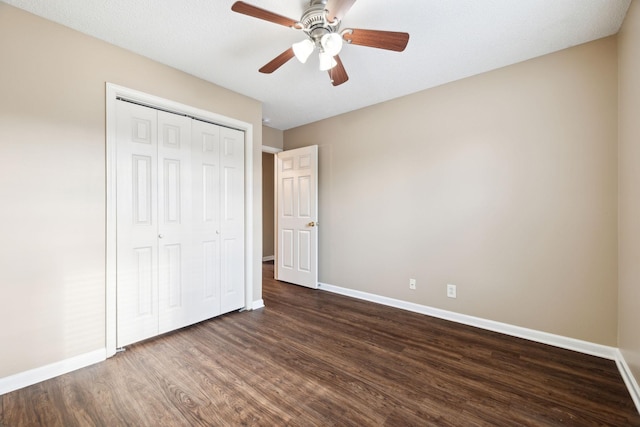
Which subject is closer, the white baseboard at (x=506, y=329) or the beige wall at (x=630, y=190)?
the beige wall at (x=630, y=190)

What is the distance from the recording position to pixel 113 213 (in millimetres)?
2172

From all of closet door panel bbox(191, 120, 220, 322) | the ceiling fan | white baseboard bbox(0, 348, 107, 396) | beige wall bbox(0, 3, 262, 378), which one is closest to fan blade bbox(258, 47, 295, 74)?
the ceiling fan

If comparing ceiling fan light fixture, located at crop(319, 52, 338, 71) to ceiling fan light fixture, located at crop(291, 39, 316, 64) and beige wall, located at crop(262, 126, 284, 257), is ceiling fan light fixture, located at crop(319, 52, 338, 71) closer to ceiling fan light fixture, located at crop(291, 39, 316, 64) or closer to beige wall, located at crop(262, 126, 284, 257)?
ceiling fan light fixture, located at crop(291, 39, 316, 64)

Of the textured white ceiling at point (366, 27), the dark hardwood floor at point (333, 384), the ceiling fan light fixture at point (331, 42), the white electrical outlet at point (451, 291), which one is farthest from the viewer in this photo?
the white electrical outlet at point (451, 291)

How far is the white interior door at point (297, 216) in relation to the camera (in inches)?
155

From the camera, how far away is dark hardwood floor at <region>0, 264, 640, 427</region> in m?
1.53

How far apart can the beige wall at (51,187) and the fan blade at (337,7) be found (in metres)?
1.83

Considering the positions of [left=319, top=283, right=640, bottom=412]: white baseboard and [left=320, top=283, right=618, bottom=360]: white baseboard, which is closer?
[left=319, top=283, right=640, bottom=412]: white baseboard

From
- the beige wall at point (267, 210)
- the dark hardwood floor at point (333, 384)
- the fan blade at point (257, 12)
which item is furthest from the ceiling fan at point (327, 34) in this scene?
the beige wall at point (267, 210)

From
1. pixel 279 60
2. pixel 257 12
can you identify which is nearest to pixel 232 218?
pixel 279 60

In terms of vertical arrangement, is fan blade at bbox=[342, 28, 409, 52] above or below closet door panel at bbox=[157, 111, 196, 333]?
above

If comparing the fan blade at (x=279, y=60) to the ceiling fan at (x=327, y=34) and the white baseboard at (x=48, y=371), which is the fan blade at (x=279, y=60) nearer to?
the ceiling fan at (x=327, y=34)

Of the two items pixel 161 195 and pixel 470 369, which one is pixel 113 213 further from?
pixel 470 369

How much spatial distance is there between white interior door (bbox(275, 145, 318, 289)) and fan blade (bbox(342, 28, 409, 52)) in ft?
7.12
